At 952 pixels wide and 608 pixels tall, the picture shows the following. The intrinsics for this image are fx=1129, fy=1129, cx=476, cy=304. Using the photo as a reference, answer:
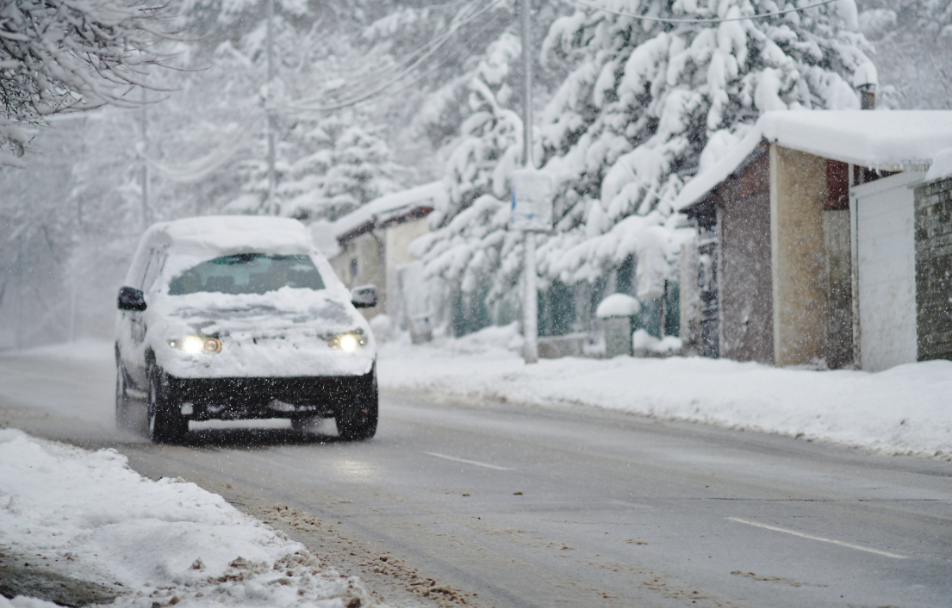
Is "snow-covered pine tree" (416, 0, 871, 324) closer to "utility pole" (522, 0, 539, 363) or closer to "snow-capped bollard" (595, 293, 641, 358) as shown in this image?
"snow-capped bollard" (595, 293, 641, 358)

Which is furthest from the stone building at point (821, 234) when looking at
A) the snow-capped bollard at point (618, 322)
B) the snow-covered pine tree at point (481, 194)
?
the snow-covered pine tree at point (481, 194)

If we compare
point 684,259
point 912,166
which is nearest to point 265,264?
point 912,166

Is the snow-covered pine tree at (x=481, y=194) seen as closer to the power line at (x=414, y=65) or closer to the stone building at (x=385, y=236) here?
the power line at (x=414, y=65)

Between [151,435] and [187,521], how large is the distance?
16.4 feet

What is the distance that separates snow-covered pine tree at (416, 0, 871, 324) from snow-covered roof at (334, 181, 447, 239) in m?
9.63

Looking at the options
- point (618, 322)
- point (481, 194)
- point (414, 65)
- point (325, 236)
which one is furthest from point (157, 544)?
point (325, 236)

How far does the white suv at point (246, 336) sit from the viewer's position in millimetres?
10594

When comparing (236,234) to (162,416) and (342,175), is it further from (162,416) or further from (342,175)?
(342,175)

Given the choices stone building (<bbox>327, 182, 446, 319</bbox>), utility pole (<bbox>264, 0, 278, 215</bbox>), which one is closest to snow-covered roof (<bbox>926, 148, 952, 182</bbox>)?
stone building (<bbox>327, 182, 446, 319</bbox>)

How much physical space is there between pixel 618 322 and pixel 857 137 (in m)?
8.70

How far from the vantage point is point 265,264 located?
12.0 meters

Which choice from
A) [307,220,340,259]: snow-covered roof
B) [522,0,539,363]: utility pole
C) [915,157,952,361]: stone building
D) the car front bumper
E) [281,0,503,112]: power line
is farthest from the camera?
[307,220,340,259]: snow-covered roof

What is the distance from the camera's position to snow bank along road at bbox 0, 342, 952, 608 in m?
5.42

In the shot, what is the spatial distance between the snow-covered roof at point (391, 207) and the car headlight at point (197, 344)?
87.3 feet
